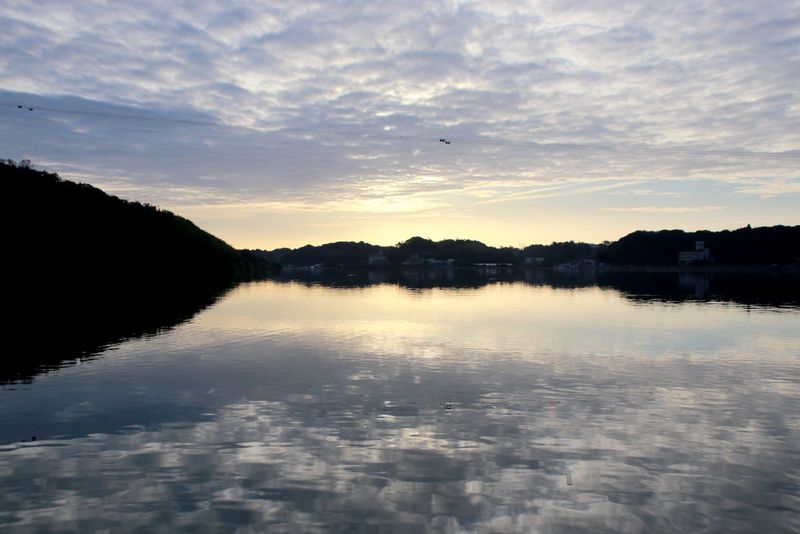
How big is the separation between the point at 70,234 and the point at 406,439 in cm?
13935

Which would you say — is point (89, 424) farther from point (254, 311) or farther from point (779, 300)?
point (779, 300)

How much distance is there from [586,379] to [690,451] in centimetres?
1154

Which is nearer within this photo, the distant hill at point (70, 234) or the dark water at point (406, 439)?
the dark water at point (406, 439)

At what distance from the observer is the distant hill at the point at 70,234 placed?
121 meters

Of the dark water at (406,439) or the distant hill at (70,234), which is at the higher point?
the distant hill at (70,234)

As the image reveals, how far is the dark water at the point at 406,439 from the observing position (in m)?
14.6

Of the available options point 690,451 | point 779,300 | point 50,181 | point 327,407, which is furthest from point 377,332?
point 50,181

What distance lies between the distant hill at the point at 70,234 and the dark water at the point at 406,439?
309 feet

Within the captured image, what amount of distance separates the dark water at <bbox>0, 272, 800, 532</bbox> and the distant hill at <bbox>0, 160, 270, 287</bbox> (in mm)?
94297

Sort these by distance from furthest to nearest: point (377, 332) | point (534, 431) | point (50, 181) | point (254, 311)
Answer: point (50, 181) → point (254, 311) → point (377, 332) → point (534, 431)

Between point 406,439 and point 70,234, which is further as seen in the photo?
point 70,234

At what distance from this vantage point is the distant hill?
121 meters

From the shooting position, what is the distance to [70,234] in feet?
440

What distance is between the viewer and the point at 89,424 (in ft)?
72.9
